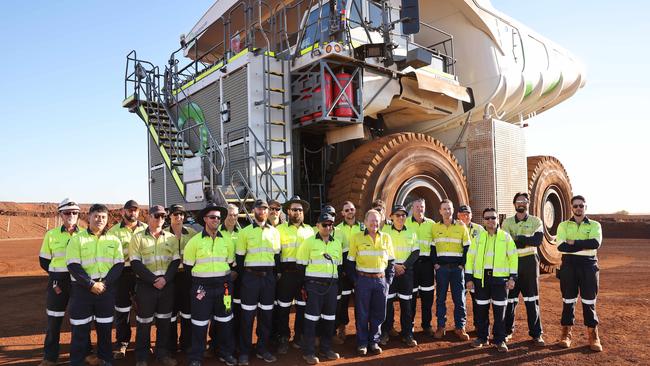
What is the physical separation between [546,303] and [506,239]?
2940 millimetres

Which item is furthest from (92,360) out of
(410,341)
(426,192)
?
(426,192)

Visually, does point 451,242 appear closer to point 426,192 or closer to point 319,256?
point 319,256

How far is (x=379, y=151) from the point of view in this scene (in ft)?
23.3

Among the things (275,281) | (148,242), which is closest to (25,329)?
(148,242)

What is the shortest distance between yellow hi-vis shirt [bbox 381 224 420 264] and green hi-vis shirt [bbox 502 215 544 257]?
3.68 ft

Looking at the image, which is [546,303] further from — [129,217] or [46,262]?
[46,262]

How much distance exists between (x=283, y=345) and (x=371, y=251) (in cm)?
138

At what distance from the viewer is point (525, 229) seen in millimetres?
5590

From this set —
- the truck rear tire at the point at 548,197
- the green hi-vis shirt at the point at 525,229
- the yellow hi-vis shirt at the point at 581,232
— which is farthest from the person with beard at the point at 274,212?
the truck rear tire at the point at 548,197

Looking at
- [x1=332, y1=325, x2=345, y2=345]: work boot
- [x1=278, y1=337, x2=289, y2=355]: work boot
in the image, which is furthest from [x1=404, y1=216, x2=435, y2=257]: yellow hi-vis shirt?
[x1=278, y1=337, x2=289, y2=355]: work boot

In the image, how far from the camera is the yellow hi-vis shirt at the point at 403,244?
5.61 meters

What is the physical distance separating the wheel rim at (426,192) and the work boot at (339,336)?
2.47 m

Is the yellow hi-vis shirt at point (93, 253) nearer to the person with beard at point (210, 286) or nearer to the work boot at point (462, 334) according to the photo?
the person with beard at point (210, 286)

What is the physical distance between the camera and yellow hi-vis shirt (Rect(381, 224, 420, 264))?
18.4 ft
